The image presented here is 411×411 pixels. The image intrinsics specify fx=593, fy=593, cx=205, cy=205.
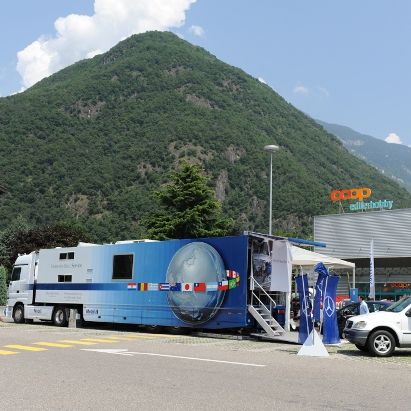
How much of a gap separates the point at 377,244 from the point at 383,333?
31497mm

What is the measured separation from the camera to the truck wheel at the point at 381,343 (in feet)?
47.1

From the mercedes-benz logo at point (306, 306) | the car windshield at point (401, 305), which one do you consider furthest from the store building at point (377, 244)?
the car windshield at point (401, 305)

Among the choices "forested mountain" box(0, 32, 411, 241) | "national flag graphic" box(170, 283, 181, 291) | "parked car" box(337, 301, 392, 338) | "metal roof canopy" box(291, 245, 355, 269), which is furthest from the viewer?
"forested mountain" box(0, 32, 411, 241)

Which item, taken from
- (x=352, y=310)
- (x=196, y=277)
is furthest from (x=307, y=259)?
(x=196, y=277)

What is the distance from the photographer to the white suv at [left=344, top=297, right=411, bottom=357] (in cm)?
1438

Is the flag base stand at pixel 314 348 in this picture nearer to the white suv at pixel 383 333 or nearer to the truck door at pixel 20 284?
the white suv at pixel 383 333

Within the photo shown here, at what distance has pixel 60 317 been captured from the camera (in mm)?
24266

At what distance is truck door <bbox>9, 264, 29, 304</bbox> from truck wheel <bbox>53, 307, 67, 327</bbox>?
2.22 meters

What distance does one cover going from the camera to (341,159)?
13388 centimetres

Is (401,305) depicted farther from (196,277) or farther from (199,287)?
(196,277)

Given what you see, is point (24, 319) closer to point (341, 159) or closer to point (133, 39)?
point (341, 159)

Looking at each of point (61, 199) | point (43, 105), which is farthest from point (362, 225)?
point (43, 105)

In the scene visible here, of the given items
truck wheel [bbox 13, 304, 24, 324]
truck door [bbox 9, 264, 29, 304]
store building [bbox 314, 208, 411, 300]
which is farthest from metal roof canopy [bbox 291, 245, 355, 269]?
store building [bbox 314, 208, 411, 300]

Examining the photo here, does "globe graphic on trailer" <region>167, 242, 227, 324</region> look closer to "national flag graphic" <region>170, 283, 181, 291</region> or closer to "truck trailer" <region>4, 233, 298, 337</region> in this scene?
"truck trailer" <region>4, 233, 298, 337</region>
